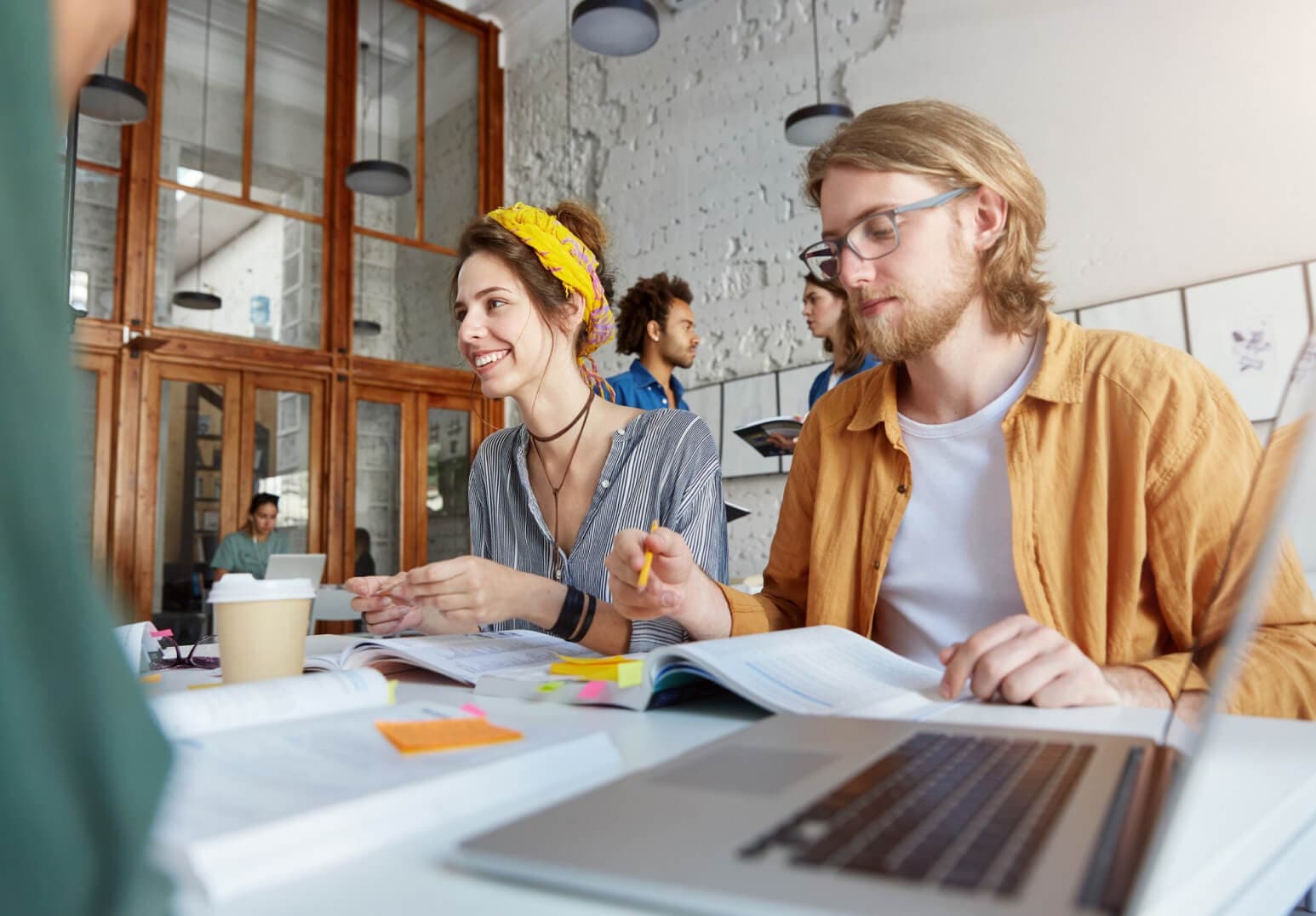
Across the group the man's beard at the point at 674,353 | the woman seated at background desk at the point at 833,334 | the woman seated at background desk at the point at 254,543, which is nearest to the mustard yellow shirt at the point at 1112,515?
the woman seated at background desk at the point at 833,334

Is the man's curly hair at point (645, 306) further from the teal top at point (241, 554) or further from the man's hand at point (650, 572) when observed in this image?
the man's hand at point (650, 572)

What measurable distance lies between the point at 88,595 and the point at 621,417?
1.61 m

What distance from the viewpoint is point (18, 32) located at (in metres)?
0.22

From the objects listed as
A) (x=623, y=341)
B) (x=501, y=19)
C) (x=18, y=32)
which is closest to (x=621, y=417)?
(x=18, y=32)

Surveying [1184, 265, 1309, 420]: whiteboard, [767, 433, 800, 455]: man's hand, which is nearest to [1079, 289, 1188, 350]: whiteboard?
[1184, 265, 1309, 420]: whiteboard

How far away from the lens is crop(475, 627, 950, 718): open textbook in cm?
76

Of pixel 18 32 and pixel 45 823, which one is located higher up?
pixel 18 32

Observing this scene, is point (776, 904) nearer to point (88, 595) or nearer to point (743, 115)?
point (88, 595)

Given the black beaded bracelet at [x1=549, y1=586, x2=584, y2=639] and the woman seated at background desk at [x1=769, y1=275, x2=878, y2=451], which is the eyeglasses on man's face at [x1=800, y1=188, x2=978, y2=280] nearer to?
the black beaded bracelet at [x1=549, y1=586, x2=584, y2=639]

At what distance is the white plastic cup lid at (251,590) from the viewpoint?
860mm

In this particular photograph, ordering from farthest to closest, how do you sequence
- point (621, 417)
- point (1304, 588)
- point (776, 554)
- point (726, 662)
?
point (621, 417) → point (776, 554) → point (1304, 588) → point (726, 662)

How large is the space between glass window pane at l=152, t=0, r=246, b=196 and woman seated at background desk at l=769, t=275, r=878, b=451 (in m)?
4.15

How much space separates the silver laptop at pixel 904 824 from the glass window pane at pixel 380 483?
5.95m

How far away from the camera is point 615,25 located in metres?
4.03
